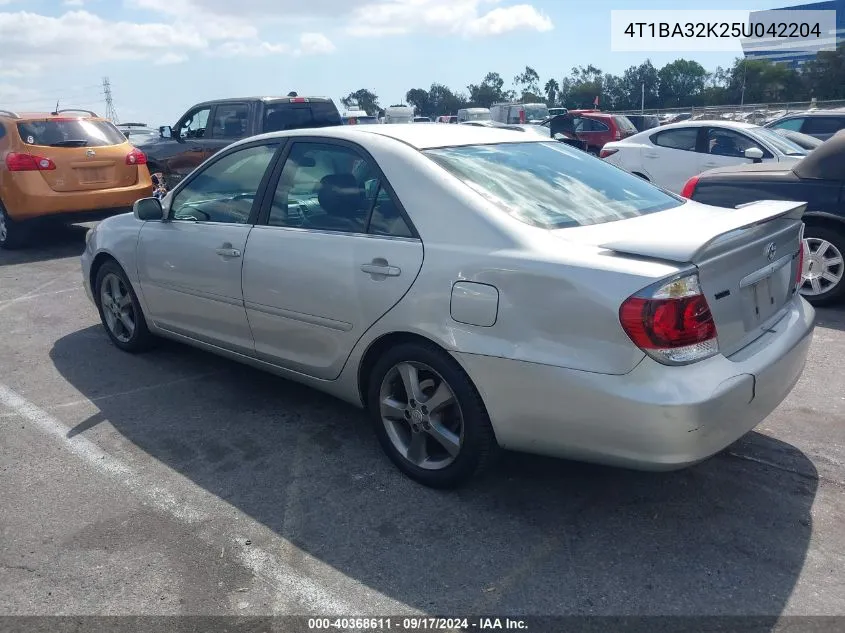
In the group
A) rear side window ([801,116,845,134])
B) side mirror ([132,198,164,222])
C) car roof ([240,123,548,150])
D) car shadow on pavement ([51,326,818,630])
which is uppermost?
car roof ([240,123,548,150])

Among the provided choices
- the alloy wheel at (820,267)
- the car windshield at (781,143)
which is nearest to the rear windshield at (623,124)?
the car windshield at (781,143)

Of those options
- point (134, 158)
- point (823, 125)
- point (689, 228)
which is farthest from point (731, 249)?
point (823, 125)

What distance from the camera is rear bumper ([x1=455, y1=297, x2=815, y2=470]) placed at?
2781 millimetres

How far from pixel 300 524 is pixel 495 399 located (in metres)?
1.03

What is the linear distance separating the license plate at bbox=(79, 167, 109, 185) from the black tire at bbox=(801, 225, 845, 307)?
828 centimetres

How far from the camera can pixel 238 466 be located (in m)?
3.87

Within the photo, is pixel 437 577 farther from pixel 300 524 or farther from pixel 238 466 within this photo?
pixel 238 466

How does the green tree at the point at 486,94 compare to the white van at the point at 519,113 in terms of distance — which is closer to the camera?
the white van at the point at 519,113

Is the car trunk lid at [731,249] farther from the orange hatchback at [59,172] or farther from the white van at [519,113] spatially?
the white van at [519,113]

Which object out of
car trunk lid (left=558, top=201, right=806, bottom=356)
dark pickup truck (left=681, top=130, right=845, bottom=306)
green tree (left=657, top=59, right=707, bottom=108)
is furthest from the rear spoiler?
green tree (left=657, top=59, right=707, bottom=108)

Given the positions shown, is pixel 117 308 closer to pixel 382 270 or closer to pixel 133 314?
pixel 133 314

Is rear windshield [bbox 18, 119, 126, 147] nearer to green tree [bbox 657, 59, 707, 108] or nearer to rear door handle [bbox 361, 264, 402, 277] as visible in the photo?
rear door handle [bbox 361, 264, 402, 277]

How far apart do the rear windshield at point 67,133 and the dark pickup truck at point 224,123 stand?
1539 mm

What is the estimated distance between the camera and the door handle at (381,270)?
344 centimetres
